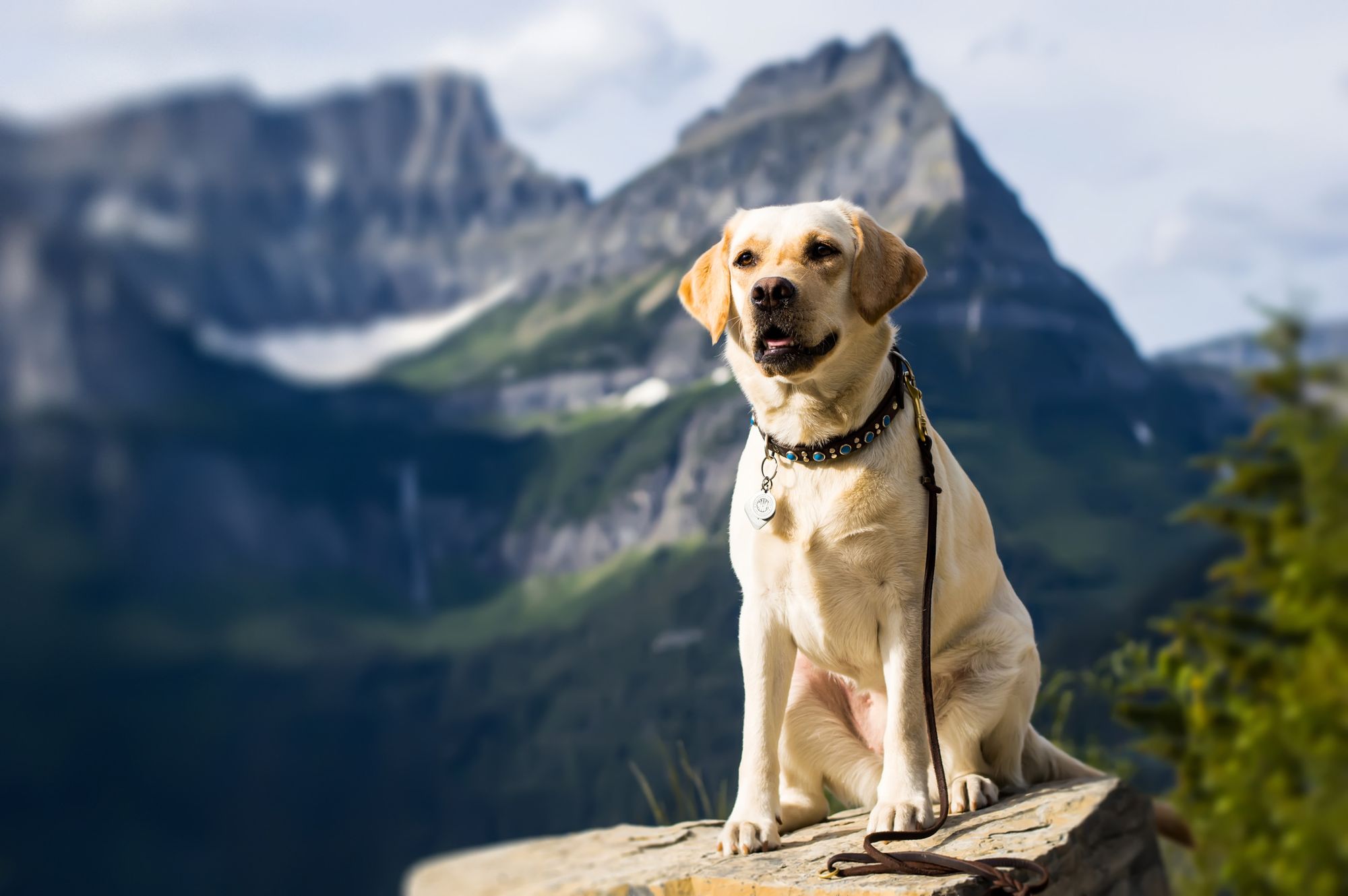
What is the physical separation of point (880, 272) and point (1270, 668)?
4.86 meters

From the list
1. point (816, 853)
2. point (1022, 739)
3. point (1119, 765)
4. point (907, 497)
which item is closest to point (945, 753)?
point (1022, 739)

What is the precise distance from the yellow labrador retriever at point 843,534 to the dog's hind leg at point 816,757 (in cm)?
4

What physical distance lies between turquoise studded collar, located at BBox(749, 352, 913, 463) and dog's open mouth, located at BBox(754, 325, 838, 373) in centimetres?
26

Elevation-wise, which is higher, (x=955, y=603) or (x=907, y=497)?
(x=907, y=497)

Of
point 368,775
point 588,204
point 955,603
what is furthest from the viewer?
point 588,204

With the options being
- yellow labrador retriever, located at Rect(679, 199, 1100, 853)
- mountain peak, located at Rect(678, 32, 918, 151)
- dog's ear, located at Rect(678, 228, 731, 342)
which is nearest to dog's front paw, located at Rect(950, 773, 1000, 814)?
yellow labrador retriever, located at Rect(679, 199, 1100, 853)

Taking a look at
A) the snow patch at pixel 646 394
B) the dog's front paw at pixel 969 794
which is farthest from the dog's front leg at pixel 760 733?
the snow patch at pixel 646 394

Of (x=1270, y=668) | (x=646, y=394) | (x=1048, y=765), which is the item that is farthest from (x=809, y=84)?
(x=1048, y=765)

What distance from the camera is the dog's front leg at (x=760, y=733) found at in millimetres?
2922

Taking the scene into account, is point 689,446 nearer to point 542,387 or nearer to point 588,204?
point 542,387

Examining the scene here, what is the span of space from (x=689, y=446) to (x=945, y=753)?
1544cm

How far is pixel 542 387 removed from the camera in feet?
77.6

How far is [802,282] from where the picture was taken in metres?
2.79

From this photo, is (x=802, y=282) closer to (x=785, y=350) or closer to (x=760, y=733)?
(x=785, y=350)
